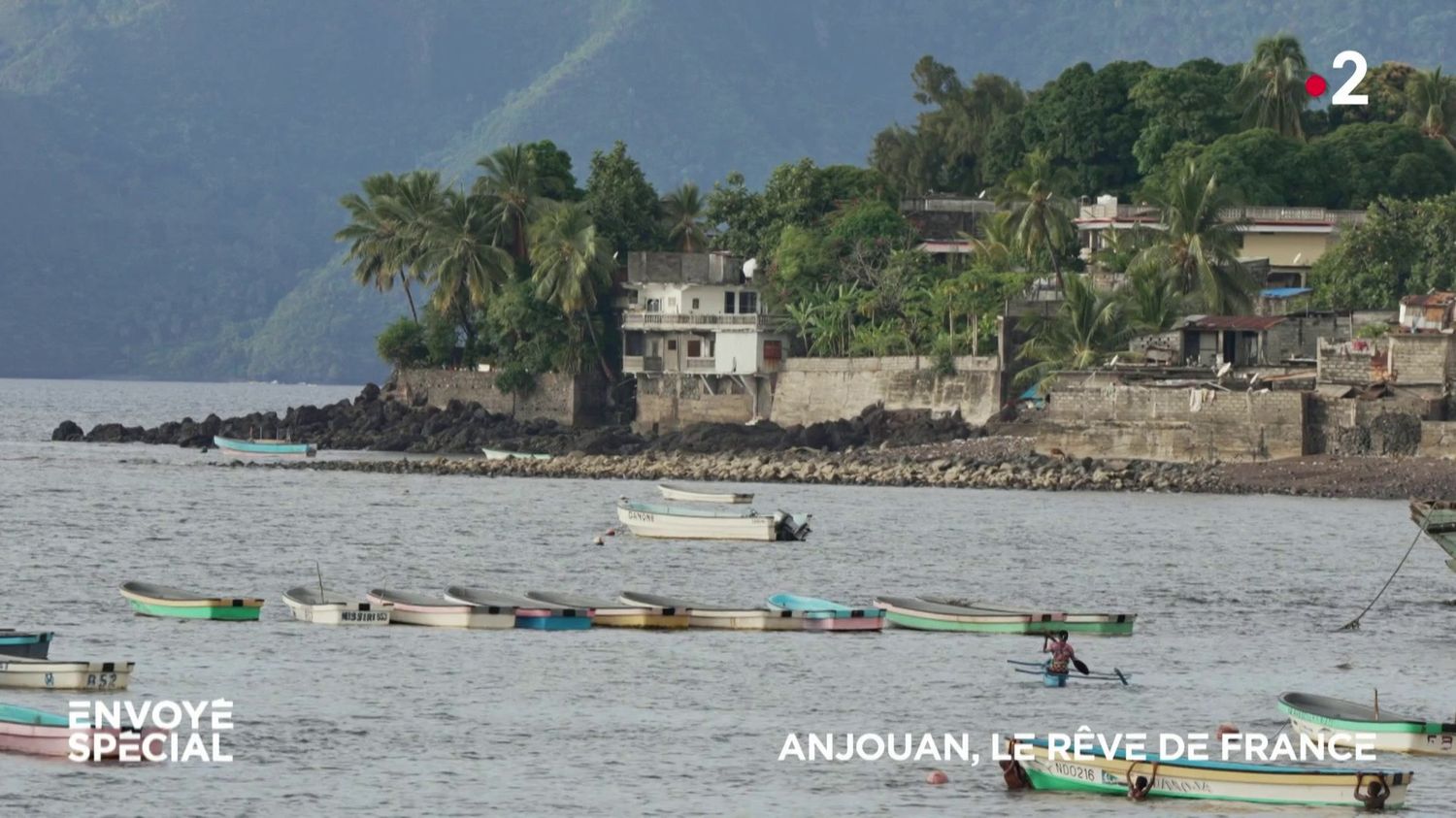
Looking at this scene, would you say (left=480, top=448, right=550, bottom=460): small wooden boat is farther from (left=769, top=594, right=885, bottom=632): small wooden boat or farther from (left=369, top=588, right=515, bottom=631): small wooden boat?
(left=769, top=594, right=885, bottom=632): small wooden boat

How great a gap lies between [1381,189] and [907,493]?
38.3m

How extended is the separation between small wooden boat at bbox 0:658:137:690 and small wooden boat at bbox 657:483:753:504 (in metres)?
37.8

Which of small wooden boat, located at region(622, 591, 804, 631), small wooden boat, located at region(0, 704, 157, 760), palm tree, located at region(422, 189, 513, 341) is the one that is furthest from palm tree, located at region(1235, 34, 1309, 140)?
small wooden boat, located at region(0, 704, 157, 760)

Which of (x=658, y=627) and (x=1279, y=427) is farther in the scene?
(x=1279, y=427)

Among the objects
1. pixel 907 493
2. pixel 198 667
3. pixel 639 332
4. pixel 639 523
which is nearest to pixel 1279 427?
pixel 907 493

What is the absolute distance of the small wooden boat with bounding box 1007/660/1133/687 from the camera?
1559 inches

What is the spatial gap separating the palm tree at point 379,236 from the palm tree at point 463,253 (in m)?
2.31

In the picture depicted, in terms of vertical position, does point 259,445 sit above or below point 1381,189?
below

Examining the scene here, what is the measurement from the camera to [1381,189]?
114000 mm

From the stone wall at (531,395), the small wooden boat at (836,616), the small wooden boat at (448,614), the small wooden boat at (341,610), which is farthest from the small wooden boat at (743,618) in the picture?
the stone wall at (531,395)

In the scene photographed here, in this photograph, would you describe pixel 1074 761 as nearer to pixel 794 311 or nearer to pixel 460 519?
pixel 460 519

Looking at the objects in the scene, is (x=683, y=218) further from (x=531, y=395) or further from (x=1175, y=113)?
(x=1175, y=113)

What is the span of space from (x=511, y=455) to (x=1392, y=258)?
34196 millimetres

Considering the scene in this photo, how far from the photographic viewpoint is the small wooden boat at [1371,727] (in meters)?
32.9
